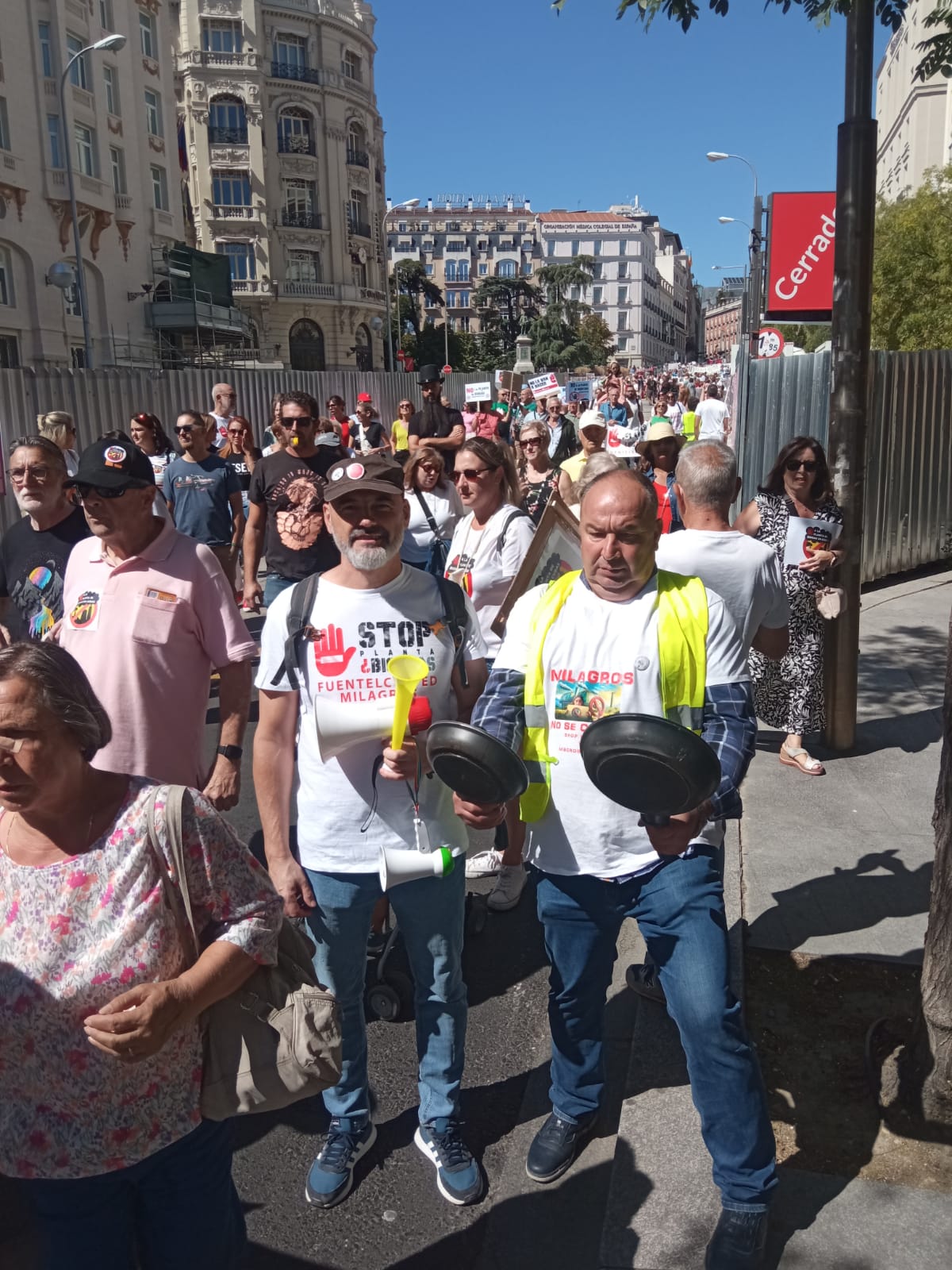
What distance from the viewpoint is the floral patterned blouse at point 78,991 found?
6.29 ft

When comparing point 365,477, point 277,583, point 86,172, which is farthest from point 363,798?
point 86,172

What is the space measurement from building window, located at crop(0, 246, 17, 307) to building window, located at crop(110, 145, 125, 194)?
24.7 feet

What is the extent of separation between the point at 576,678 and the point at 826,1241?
1.54 meters

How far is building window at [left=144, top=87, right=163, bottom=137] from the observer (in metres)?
40.2

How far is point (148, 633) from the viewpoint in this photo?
3.22m

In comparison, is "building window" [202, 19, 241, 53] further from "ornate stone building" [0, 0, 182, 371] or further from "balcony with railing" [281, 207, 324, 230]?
"ornate stone building" [0, 0, 182, 371]

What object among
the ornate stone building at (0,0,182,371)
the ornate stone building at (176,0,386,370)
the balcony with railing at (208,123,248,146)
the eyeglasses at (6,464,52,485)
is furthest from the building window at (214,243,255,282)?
the eyeglasses at (6,464,52,485)

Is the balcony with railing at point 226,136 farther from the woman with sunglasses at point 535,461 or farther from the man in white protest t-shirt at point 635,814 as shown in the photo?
the man in white protest t-shirt at point 635,814

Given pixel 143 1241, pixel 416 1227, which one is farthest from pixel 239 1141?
pixel 143 1241

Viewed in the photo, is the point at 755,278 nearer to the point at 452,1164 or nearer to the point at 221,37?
the point at 452,1164

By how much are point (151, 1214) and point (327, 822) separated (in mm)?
985

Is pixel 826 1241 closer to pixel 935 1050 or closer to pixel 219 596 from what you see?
pixel 935 1050

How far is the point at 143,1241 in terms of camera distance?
2.08 metres

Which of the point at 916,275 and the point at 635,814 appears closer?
the point at 635,814
